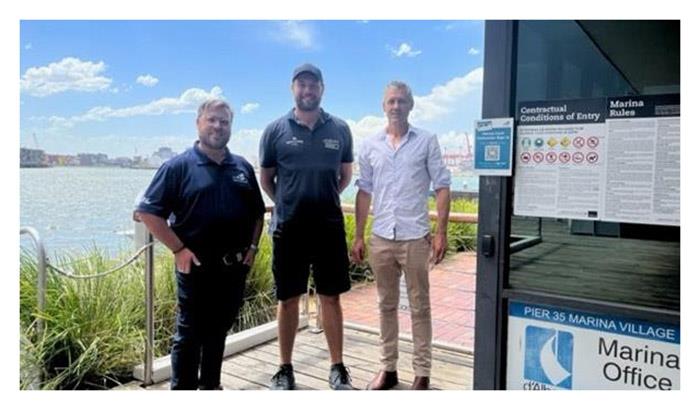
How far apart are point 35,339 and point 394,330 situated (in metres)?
1.91

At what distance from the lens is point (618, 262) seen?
72.3 inches

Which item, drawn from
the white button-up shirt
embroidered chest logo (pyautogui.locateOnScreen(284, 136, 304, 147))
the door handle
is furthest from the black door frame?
embroidered chest logo (pyautogui.locateOnScreen(284, 136, 304, 147))

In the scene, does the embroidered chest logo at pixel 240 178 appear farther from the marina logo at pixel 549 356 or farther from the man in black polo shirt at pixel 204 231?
the marina logo at pixel 549 356

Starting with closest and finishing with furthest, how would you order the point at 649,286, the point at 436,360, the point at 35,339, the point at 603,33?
the point at 649,286 < the point at 603,33 < the point at 35,339 < the point at 436,360

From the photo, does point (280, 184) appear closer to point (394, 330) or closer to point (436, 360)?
point (394, 330)

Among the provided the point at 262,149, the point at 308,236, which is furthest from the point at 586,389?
the point at 262,149

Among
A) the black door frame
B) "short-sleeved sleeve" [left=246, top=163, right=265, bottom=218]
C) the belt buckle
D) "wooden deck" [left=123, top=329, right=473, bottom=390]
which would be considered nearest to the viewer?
the black door frame

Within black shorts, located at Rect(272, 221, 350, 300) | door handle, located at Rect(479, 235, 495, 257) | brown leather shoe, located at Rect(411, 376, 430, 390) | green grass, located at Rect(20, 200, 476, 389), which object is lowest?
brown leather shoe, located at Rect(411, 376, 430, 390)

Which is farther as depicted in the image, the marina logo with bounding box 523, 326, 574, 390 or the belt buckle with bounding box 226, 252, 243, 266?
the belt buckle with bounding box 226, 252, 243, 266

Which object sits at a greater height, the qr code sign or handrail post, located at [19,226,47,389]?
the qr code sign

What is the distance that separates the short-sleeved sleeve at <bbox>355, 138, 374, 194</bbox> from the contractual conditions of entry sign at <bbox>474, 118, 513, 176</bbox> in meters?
0.74

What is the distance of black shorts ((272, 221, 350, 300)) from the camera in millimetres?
2523

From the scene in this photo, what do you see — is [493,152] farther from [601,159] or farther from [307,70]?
[307,70]

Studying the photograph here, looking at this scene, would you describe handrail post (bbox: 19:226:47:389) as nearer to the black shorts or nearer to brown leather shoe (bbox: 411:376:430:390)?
the black shorts
